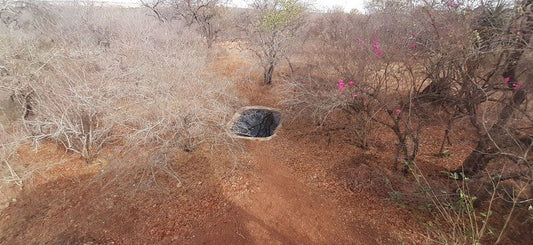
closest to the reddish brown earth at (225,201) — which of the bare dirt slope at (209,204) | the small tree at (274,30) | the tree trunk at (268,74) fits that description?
the bare dirt slope at (209,204)

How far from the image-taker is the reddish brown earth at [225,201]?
4.39 metres

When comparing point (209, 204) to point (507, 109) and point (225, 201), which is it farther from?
point (507, 109)

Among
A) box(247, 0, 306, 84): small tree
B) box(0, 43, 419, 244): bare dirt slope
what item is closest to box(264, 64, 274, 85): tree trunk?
box(247, 0, 306, 84): small tree

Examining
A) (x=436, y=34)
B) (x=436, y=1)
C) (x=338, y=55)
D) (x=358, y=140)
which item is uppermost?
(x=436, y=1)

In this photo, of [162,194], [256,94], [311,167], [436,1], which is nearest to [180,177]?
[162,194]

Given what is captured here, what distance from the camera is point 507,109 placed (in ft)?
14.2

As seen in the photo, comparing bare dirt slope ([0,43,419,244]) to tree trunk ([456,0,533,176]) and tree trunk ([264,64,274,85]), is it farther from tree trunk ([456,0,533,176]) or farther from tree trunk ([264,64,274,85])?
tree trunk ([264,64,274,85])

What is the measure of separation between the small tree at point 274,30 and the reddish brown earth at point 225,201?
6.41 meters

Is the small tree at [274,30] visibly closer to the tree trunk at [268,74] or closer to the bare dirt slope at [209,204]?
the tree trunk at [268,74]

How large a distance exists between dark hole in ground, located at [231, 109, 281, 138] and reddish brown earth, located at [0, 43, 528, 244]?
5.28 feet

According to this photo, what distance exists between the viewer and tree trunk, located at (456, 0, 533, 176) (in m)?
3.99

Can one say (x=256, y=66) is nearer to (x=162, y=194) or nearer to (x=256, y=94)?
(x=256, y=94)

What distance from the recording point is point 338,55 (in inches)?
246

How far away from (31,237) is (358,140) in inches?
319
